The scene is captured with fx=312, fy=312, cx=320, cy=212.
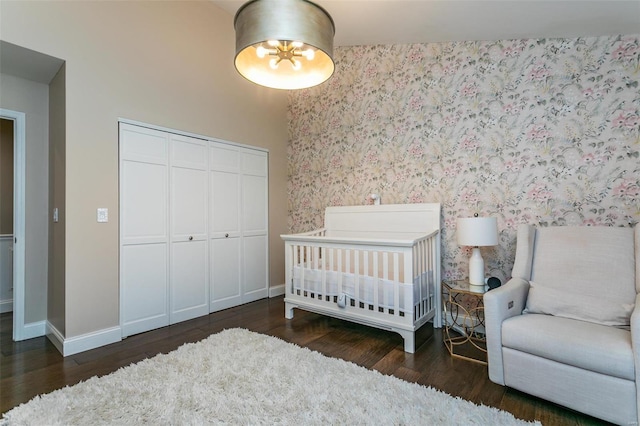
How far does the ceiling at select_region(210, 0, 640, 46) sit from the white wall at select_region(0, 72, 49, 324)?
2668 mm

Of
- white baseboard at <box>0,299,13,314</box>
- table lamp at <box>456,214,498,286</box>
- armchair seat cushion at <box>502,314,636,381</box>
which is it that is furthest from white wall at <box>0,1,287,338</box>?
armchair seat cushion at <box>502,314,636,381</box>

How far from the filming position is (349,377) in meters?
1.97

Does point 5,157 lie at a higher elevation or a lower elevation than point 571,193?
higher

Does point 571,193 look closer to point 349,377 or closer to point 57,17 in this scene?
point 349,377

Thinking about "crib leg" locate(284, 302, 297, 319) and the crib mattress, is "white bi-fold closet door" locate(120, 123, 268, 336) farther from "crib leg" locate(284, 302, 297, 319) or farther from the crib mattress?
the crib mattress

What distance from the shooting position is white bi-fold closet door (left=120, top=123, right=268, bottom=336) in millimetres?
2783

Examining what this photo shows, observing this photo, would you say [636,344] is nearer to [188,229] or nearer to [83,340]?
[188,229]

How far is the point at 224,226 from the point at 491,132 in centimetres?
286

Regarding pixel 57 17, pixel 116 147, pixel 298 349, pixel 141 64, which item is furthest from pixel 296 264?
pixel 57 17

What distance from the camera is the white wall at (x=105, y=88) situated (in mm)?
2408

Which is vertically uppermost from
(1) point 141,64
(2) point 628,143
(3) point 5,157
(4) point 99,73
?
(1) point 141,64

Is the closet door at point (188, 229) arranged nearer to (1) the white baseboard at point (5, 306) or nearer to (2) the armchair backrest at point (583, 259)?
(1) the white baseboard at point (5, 306)

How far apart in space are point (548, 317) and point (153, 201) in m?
3.22

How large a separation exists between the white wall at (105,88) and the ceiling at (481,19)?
1.54 meters
